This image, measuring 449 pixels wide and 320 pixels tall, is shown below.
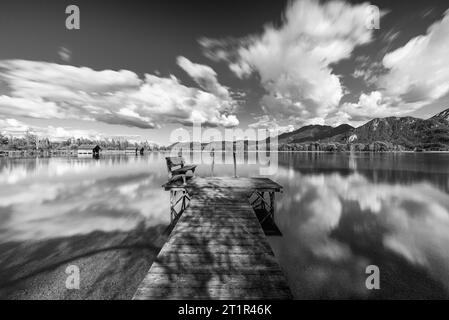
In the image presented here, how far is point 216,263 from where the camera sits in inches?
240

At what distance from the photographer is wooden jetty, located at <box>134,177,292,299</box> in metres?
4.95

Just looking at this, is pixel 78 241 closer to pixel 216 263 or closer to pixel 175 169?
pixel 175 169

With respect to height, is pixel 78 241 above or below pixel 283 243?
above

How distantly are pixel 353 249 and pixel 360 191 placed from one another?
704 inches

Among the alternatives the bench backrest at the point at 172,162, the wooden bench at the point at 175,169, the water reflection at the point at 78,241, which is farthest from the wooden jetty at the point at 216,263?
the bench backrest at the point at 172,162

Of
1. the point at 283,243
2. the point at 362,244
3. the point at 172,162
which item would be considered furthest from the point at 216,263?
the point at 172,162

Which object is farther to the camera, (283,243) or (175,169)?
(175,169)

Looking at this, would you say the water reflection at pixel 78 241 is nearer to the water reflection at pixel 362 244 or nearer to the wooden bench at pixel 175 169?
the wooden bench at pixel 175 169

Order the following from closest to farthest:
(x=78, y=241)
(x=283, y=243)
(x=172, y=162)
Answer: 1. (x=78, y=241)
2. (x=283, y=243)
3. (x=172, y=162)

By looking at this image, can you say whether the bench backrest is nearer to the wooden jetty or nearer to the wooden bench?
the wooden bench

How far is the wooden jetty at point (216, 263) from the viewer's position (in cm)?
495

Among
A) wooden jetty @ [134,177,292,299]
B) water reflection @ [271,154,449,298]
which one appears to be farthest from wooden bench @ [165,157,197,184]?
water reflection @ [271,154,449,298]
